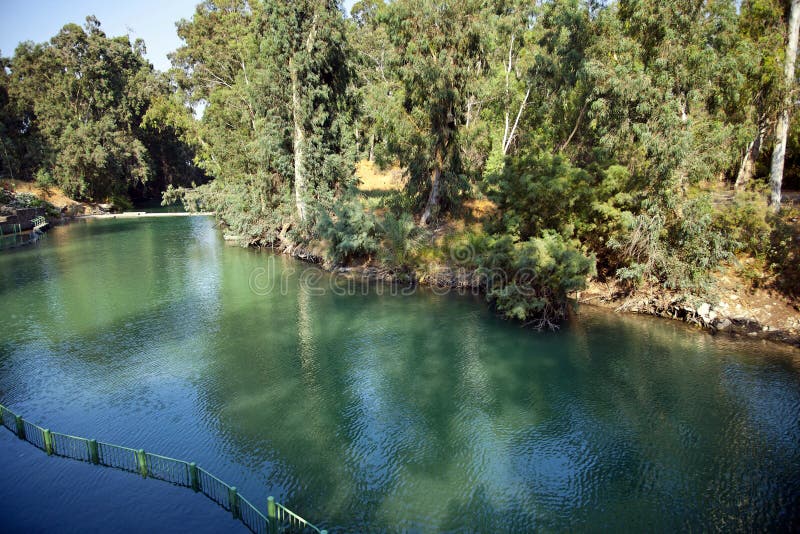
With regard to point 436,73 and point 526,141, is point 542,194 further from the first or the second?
point 526,141

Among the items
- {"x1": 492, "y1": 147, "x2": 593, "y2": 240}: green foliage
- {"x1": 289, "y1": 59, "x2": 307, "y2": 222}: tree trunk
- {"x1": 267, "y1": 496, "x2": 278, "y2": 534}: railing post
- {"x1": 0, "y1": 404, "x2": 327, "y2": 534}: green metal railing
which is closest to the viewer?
{"x1": 267, "y1": 496, "x2": 278, "y2": 534}: railing post

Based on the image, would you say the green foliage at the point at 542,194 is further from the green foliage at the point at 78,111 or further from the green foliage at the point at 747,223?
the green foliage at the point at 78,111

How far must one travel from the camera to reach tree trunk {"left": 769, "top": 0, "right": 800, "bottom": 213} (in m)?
28.8

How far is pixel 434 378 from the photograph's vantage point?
2248 cm

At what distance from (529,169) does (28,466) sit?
97.6 feet

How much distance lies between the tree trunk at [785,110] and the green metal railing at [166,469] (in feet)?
101

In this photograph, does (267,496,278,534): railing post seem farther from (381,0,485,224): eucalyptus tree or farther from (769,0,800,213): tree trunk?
(769,0,800,213): tree trunk

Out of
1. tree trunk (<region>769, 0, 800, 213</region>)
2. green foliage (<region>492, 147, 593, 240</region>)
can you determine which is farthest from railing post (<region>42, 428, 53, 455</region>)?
tree trunk (<region>769, 0, 800, 213</region>)

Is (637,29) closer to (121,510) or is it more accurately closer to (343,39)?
(343,39)

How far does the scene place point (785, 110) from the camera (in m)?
29.3

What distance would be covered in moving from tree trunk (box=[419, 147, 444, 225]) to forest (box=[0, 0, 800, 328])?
0.17m

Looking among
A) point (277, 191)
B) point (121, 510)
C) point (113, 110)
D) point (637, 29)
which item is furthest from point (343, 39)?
point (113, 110)

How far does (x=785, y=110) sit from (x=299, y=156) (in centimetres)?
3526

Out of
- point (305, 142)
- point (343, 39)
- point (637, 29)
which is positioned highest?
point (343, 39)
